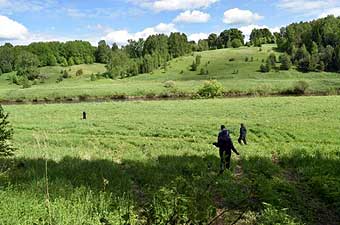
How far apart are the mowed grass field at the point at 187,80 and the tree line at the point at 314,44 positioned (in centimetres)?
756

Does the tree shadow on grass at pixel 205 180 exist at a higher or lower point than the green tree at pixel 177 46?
lower

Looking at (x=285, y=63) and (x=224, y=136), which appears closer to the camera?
(x=224, y=136)

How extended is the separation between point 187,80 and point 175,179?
121878 millimetres

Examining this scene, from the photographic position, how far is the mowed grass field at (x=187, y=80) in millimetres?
91250

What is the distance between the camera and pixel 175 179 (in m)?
4.38

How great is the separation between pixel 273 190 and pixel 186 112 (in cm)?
3399

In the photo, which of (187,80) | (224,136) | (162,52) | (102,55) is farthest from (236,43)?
(224,136)

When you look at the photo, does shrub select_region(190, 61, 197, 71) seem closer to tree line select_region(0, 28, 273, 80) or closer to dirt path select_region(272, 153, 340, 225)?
tree line select_region(0, 28, 273, 80)

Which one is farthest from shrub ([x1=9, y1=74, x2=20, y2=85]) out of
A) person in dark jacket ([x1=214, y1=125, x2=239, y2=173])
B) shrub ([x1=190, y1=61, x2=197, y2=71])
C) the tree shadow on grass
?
person in dark jacket ([x1=214, y1=125, x2=239, y2=173])

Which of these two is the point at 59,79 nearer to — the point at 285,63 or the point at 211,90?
the point at 285,63

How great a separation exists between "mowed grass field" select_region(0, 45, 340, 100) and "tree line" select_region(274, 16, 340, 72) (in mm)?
7557

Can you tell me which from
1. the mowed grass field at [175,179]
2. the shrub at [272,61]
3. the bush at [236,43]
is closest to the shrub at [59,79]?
the shrub at [272,61]

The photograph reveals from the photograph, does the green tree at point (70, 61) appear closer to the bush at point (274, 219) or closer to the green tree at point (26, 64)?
the green tree at point (26, 64)

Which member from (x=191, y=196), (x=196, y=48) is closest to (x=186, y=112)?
(x=191, y=196)
